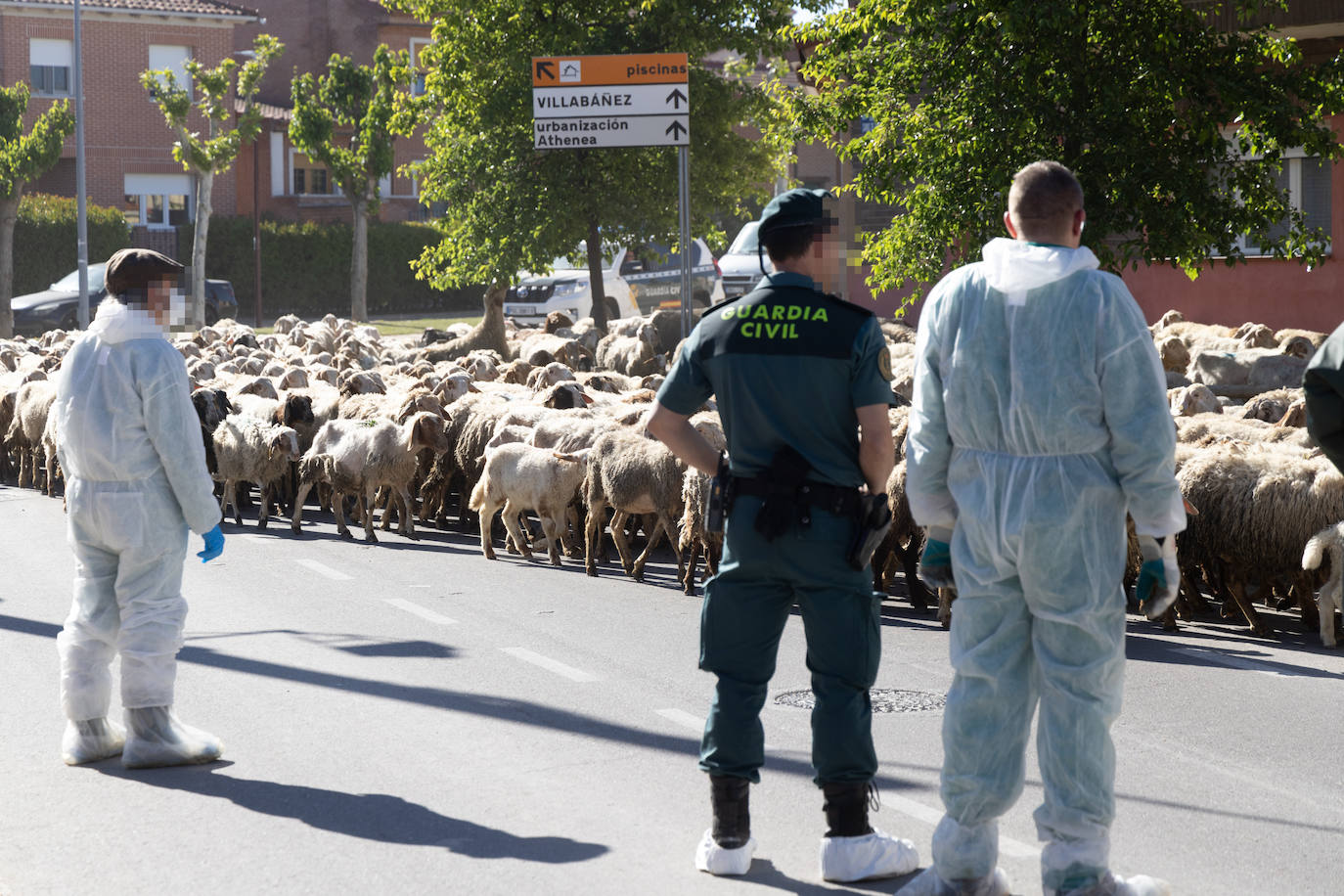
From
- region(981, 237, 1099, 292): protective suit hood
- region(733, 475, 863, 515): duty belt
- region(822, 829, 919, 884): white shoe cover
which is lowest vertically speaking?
region(822, 829, 919, 884): white shoe cover

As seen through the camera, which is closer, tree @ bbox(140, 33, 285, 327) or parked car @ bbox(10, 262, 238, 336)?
parked car @ bbox(10, 262, 238, 336)

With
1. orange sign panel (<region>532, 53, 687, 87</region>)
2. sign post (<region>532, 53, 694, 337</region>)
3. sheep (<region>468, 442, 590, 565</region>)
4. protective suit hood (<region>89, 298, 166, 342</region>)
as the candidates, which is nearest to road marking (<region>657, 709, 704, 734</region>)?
protective suit hood (<region>89, 298, 166, 342</region>)

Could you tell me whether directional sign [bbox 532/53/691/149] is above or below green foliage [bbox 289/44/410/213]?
below

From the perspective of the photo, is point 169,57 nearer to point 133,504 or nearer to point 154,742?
point 133,504

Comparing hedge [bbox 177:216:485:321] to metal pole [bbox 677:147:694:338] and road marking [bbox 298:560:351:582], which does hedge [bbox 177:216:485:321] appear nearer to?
metal pole [bbox 677:147:694:338]

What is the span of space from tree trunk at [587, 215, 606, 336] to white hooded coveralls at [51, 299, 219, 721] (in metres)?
19.4

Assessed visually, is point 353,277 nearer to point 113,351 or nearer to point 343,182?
point 343,182

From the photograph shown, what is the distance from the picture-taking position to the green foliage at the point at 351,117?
46562mm

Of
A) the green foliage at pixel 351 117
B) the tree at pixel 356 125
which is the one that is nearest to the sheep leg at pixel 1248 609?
the tree at pixel 356 125

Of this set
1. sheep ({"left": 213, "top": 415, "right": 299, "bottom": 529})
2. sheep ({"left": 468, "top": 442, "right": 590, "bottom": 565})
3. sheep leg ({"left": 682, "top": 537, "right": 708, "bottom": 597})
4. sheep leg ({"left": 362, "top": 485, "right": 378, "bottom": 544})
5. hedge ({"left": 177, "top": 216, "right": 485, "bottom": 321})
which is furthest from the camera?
hedge ({"left": 177, "top": 216, "right": 485, "bottom": 321})

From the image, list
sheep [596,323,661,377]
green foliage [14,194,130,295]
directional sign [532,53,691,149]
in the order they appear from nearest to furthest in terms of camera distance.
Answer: directional sign [532,53,691,149], sheep [596,323,661,377], green foliage [14,194,130,295]

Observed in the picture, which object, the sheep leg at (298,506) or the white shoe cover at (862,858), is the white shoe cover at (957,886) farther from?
the sheep leg at (298,506)

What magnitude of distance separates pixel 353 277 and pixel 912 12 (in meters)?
36.2

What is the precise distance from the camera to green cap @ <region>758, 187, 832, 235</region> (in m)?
5.21
